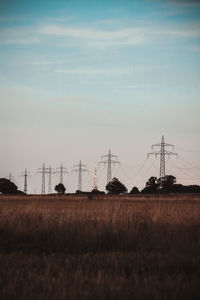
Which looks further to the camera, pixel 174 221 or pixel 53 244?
pixel 174 221

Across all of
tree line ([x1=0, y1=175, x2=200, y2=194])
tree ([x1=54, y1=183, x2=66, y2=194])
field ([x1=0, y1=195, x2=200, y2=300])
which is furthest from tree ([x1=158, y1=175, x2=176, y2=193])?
field ([x1=0, y1=195, x2=200, y2=300])

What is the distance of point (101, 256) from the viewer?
952 centimetres

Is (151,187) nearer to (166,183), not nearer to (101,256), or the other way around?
(166,183)

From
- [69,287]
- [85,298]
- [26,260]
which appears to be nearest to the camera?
[85,298]

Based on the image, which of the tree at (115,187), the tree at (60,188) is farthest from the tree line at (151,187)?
the tree at (60,188)

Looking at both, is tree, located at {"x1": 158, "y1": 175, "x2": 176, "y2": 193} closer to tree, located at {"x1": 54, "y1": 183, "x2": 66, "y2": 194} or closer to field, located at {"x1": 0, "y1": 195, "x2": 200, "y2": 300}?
tree, located at {"x1": 54, "y1": 183, "x2": 66, "y2": 194}

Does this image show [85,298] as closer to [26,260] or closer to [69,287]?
[69,287]

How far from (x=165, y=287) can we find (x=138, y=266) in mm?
1635

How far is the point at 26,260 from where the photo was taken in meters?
9.21

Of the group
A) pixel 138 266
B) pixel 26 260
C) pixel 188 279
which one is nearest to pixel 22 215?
pixel 26 260

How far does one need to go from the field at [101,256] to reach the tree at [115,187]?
113011mm

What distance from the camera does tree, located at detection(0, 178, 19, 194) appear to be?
121938 mm

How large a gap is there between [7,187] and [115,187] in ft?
83.1

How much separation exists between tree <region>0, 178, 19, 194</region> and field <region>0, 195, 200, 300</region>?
109098 millimetres
